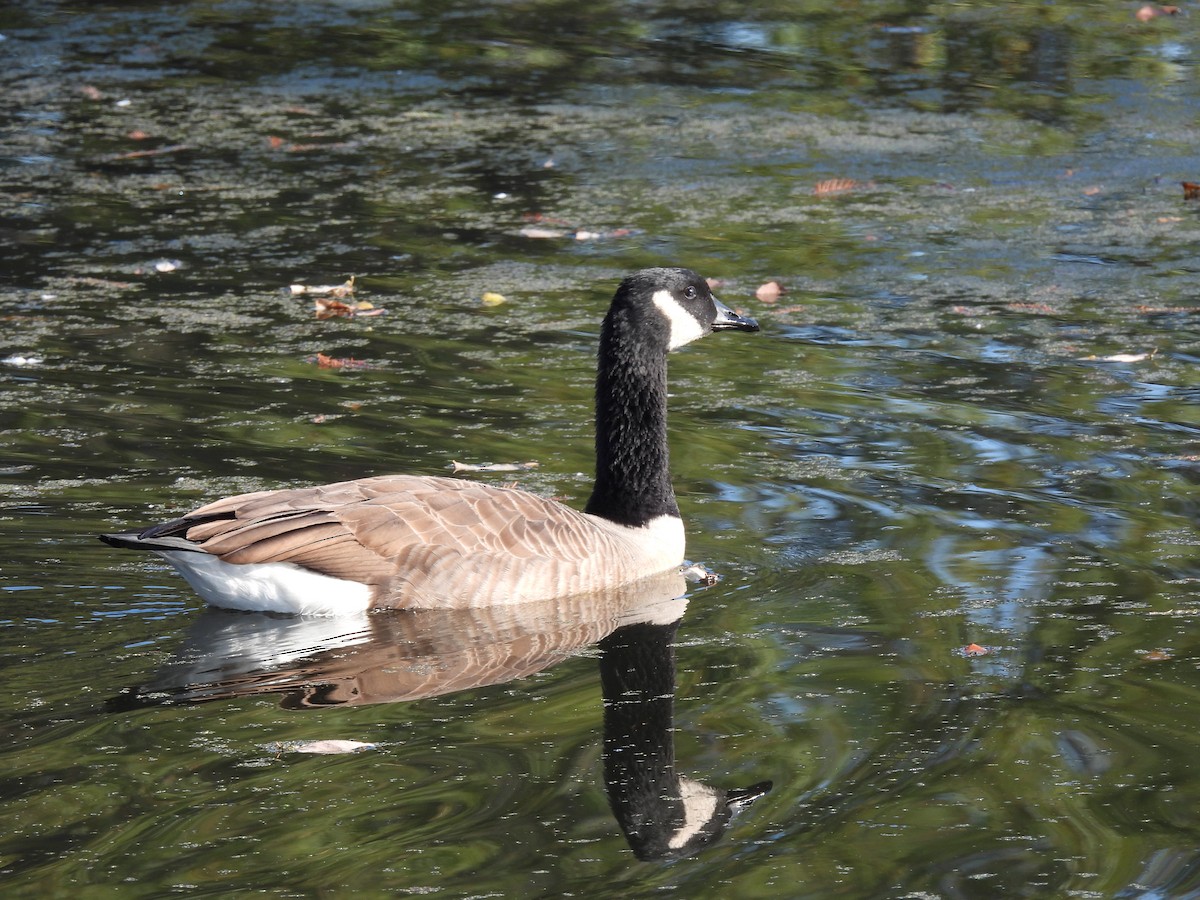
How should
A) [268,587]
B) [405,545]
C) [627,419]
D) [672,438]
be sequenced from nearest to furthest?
[268,587]
[405,545]
[627,419]
[672,438]

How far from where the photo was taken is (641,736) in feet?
16.9

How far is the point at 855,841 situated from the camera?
4445mm

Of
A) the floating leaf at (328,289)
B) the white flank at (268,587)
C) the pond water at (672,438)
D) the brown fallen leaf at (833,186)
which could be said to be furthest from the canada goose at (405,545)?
the brown fallen leaf at (833,186)

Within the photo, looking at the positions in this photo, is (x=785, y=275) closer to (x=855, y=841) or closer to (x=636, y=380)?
(x=636, y=380)

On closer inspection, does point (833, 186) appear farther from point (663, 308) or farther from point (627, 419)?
point (627, 419)

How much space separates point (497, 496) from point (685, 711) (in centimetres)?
149

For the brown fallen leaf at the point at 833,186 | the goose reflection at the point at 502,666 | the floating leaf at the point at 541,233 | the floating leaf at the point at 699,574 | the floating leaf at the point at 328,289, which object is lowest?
the floating leaf at the point at 699,574

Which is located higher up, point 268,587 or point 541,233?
point 541,233

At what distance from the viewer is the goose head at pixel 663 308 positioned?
729 centimetres

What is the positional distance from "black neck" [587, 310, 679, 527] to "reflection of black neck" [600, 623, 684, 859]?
95cm

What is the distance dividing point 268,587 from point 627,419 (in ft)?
5.65

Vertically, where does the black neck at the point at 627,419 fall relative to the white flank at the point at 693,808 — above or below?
above

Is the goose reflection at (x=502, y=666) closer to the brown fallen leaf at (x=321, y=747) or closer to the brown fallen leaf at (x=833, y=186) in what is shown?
the brown fallen leaf at (x=321, y=747)

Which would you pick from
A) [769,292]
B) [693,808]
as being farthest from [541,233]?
[693,808]
